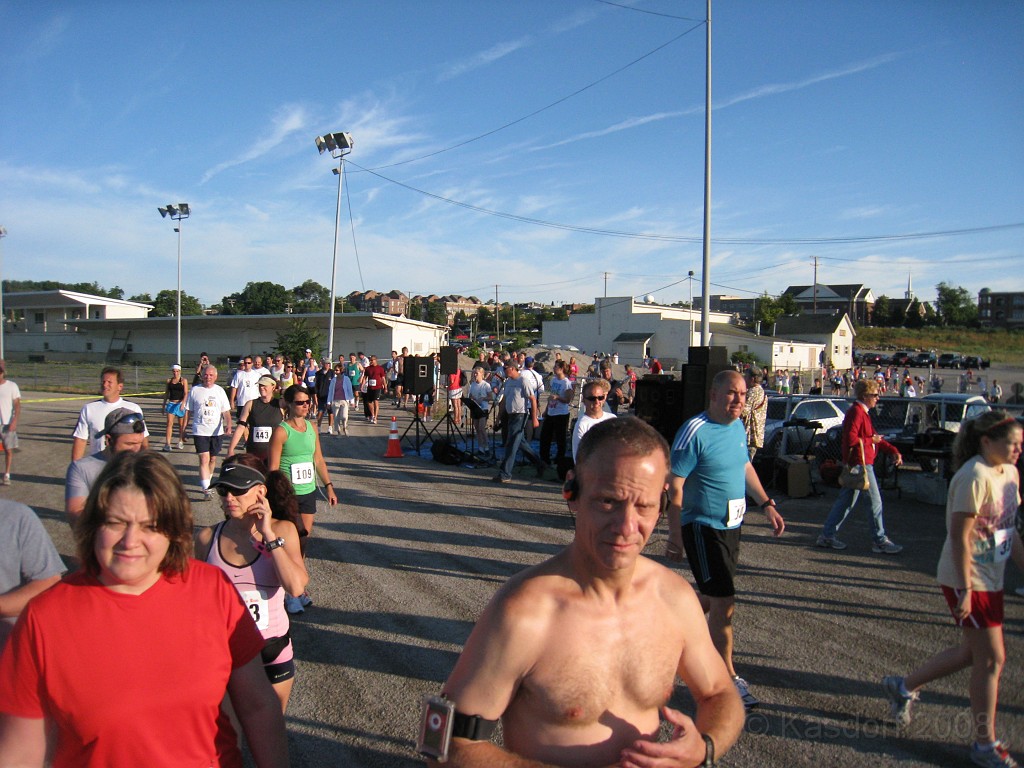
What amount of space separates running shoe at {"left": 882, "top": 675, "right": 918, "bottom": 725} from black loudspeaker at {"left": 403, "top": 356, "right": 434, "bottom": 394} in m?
12.3

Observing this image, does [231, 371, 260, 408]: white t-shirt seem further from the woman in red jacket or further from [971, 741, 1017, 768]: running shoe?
[971, 741, 1017, 768]: running shoe

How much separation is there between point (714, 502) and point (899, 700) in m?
1.51

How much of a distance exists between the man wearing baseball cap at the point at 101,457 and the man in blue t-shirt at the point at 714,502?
134 inches

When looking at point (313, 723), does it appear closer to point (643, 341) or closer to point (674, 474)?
point (674, 474)

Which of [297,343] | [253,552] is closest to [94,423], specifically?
[253,552]

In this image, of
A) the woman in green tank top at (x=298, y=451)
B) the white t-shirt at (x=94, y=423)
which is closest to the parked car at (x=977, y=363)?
the woman in green tank top at (x=298, y=451)

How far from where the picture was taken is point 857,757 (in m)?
3.62

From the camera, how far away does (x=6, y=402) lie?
31.5 feet

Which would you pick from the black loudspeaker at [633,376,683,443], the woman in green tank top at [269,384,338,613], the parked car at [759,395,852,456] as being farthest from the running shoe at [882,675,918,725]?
the parked car at [759,395,852,456]

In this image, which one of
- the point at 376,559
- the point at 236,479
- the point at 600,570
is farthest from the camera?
the point at 376,559

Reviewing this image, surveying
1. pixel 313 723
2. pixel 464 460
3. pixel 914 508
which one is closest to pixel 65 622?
pixel 313 723

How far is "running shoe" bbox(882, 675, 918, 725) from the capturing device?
393 centimetres

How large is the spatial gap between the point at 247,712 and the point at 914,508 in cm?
1027

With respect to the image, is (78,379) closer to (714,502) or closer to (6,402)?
(6,402)
